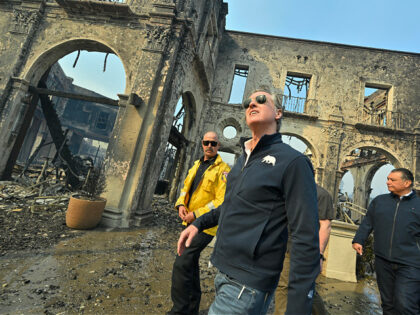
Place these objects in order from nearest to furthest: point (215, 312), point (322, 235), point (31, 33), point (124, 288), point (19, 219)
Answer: point (215, 312)
point (322, 235)
point (124, 288)
point (19, 219)
point (31, 33)

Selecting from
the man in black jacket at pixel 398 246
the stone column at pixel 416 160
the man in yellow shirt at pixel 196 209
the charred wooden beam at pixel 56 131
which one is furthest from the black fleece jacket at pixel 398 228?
the stone column at pixel 416 160

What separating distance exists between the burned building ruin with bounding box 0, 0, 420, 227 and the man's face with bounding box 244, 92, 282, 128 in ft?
14.9

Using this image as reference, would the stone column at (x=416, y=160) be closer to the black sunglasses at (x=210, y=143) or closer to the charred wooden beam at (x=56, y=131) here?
the black sunglasses at (x=210, y=143)

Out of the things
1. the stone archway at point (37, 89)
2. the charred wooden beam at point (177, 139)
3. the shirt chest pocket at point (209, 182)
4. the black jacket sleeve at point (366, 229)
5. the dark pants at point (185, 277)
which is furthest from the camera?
the charred wooden beam at point (177, 139)

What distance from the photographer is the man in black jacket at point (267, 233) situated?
3.04 feet

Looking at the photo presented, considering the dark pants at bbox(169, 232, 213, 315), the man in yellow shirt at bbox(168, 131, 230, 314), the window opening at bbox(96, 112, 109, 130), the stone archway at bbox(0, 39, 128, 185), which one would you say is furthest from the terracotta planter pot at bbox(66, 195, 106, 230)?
the window opening at bbox(96, 112, 109, 130)

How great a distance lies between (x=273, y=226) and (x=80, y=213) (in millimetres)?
4679

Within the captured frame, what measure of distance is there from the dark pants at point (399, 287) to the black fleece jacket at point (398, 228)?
0.08m

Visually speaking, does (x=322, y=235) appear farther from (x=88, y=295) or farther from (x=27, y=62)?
(x=27, y=62)

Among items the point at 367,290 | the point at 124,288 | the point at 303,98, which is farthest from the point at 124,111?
the point at 303,98

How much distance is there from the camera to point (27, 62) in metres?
6.44

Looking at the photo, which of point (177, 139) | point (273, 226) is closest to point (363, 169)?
point (177, 139)

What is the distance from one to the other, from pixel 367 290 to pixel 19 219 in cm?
758

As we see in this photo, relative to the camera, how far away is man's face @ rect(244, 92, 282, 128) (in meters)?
1.28
